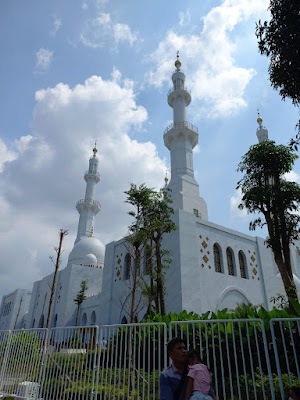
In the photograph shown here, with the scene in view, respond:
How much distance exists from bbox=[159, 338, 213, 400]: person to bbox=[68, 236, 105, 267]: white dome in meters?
31.4

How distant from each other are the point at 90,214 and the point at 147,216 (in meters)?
23.6

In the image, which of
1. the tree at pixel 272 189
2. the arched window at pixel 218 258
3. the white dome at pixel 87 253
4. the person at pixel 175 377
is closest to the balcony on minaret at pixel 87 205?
the white dome at pixel 87 253

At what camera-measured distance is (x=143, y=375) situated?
5.70m

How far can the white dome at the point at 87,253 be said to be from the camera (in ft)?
111

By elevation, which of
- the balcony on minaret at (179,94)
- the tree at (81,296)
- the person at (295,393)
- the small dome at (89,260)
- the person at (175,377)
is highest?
the balcony on minaret at (179,94)

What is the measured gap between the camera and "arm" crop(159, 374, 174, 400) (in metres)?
3.06

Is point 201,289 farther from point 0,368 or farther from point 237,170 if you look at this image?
point 0,368

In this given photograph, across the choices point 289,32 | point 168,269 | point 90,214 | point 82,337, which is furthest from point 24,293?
point 289,32

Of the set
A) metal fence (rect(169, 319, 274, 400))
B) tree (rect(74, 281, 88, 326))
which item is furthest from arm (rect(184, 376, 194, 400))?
tree (rect(74, 281, 88, 326))

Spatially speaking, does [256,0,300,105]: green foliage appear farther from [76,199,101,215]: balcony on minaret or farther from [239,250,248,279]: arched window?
[76,199,101,215]: balcony on minaret

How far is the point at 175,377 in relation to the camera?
124 inches

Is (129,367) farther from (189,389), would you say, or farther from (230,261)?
(230,261)

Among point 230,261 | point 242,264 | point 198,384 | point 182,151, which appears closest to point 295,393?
point 198,384

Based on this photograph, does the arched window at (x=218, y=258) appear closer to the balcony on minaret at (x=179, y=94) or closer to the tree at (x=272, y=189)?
the tree at (x=272, y=189)
